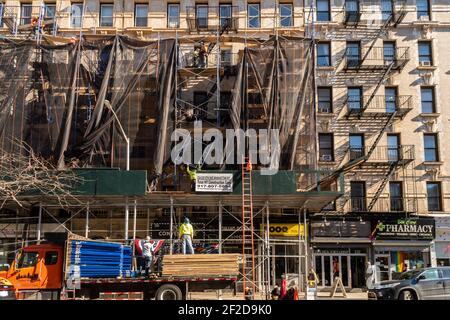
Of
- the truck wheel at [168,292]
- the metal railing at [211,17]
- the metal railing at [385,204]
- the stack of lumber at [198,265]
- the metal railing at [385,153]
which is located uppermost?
the metal railing at [211,17]

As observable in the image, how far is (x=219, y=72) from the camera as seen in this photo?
1156 inches

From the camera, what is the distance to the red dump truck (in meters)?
18.5

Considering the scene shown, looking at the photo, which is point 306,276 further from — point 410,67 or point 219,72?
point 410,67

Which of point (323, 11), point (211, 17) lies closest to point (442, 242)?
point (323, 11)

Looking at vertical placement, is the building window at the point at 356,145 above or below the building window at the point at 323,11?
below

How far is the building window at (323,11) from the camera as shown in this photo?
3442 centimetres

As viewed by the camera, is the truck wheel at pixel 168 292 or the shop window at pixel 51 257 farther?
the shop window at pixel 51 257

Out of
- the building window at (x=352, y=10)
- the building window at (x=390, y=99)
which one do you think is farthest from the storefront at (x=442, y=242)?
the building window at (x=352, y=10)

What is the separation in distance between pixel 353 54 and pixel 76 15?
18.7 meters

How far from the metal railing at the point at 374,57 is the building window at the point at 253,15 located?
20.5 ft

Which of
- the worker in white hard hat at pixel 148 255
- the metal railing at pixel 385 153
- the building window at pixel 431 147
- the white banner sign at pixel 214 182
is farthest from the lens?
the building window at pixel 431 147

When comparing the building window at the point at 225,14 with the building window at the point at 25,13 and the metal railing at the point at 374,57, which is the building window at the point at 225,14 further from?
the building window at the point at 25,13

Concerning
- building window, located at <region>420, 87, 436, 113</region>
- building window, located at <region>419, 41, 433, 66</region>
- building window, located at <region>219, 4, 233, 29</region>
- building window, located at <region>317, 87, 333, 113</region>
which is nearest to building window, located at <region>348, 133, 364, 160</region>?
building window, located at <region>317, 87, 333, 113</region>
